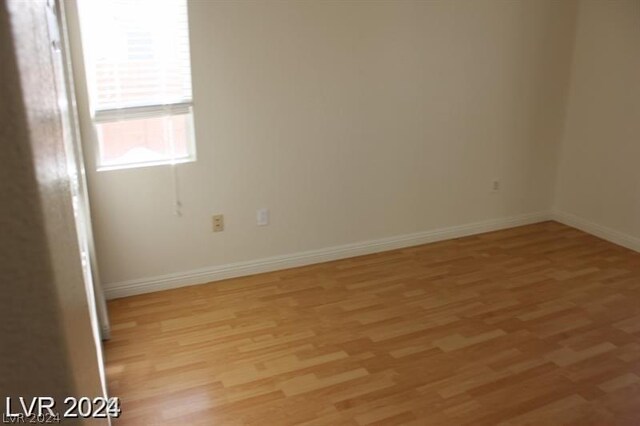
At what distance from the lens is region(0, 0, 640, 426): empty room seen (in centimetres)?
248

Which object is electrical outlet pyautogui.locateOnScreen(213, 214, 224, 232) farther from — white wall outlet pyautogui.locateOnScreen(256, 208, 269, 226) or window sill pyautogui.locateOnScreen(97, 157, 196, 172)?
window sill pyautogui.locateOnScreen(97, 157, 196, 172)

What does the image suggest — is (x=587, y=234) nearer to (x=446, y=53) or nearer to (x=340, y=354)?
(x=446, y=53)

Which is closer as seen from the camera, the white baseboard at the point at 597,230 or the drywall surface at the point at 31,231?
the drywall surface at the point at 31,231

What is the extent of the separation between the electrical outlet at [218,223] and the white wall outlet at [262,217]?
9.3 inches

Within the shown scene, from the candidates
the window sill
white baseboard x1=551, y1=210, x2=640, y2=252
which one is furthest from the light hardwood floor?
the window sill

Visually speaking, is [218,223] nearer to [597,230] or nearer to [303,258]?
[303,258]

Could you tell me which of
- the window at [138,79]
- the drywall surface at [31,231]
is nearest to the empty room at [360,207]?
the window at [138,79]

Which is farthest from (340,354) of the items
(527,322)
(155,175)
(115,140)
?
(115,140)

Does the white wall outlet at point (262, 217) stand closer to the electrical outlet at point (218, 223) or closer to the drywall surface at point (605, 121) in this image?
the electrical outlet at point (218, 223)

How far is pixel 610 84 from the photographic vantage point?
13.1 feet

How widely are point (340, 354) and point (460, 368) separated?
0.58 m

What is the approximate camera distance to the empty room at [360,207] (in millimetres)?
2484

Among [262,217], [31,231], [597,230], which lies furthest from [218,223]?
[31,231]

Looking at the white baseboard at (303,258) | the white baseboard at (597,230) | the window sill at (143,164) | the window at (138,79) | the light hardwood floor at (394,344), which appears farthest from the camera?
the white baseboard at (597,230)
